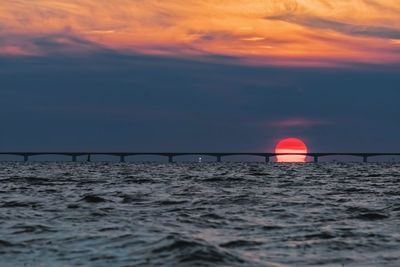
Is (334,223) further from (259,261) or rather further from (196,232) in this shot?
Answer: (259,261)

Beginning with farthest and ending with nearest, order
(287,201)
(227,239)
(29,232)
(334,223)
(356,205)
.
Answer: (287,201) → (356,205) → (334,223) → (29,232) → (227,239)

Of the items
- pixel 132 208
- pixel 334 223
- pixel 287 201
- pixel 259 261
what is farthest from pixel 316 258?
pixel 287 201

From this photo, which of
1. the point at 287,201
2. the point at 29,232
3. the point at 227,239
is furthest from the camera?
the point at 287,201

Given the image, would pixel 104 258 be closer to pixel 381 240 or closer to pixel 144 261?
pixel 144 261

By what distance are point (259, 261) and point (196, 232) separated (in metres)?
6.04

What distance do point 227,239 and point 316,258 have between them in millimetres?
3965

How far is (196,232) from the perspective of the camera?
22312 mm

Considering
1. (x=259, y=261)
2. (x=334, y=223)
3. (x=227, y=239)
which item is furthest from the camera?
(x=334, y=223)

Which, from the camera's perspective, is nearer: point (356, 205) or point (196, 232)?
point (196, 232)

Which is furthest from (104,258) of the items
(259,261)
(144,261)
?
(259,261)

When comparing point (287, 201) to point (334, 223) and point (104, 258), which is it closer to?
point (334, 223)

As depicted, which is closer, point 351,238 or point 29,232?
point 351,238

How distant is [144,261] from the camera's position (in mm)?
16547

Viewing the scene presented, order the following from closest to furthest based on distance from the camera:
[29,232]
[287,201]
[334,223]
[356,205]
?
1. [29,232]
2. [334,223]
3. [356,205]
4. [287,201]
